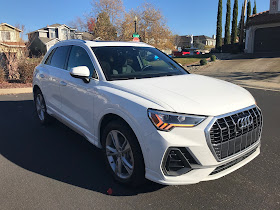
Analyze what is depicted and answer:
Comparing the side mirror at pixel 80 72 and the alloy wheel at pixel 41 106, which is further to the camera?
the alloy wheel at pixel 41 106

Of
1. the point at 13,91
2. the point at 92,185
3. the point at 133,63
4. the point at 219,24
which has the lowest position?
the point at 92,185

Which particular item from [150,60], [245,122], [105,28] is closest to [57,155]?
[150,60]

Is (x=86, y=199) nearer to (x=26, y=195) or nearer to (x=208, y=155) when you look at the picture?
(x=26, y=195)

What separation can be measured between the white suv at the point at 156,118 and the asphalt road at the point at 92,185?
11.5 inches

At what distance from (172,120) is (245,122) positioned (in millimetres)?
835

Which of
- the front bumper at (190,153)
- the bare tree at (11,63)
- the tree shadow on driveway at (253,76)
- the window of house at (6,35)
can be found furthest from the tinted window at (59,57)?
the window of house at (6,35)

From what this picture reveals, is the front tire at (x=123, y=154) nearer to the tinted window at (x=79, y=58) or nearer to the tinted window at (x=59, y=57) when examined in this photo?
the tinted window at (x=79, y=58)

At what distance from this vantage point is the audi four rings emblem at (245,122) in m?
2.47

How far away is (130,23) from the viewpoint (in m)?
37.1

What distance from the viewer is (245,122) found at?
2.54 metres

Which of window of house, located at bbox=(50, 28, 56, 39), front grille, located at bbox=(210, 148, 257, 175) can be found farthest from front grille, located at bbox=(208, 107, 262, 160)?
window of house, located at bbox=(50, 28, 56, 39)

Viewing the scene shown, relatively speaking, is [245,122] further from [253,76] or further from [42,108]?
[253,76]

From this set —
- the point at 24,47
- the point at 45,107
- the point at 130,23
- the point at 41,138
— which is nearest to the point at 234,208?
the point at 41,138

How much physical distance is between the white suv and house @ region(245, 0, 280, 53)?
2277 centimetres
